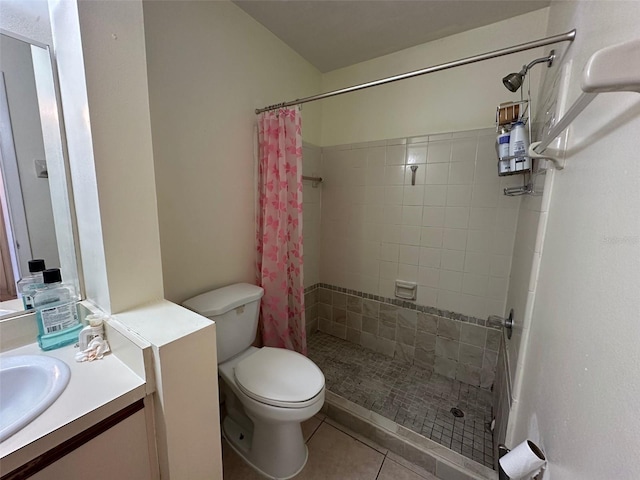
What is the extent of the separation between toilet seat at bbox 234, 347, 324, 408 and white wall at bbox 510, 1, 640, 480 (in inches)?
31.5

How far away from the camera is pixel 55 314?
0.83m

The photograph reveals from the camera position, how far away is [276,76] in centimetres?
173

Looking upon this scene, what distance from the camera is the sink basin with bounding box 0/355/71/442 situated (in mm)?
666

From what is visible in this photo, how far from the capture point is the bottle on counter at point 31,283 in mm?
834

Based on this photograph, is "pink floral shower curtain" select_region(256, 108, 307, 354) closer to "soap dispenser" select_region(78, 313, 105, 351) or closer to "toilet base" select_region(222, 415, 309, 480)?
"toilet base" select_region(222, 415, 309, 480)

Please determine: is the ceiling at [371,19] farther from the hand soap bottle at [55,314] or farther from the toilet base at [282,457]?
the toilet base at [282,457]

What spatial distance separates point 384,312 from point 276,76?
1.92 meters

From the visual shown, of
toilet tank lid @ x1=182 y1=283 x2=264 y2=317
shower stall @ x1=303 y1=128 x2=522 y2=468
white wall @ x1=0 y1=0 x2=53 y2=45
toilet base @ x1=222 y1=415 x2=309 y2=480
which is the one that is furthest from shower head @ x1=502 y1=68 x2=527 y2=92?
toilet base @ x1=222 y1=415 x2=309 y2=480

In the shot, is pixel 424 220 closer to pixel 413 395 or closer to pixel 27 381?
pixel 413 395

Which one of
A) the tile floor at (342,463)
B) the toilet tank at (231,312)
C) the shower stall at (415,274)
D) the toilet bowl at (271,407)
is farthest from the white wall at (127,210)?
the shower stall at (415,274)

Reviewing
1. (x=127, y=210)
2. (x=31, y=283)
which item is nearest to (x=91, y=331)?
(x=31, y=283)

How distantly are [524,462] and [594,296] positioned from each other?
1.37ft

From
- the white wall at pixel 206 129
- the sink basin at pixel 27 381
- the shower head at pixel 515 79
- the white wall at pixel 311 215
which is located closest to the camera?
the sink basin at pixel 27 381

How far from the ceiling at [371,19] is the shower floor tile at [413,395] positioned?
2.33 meters
